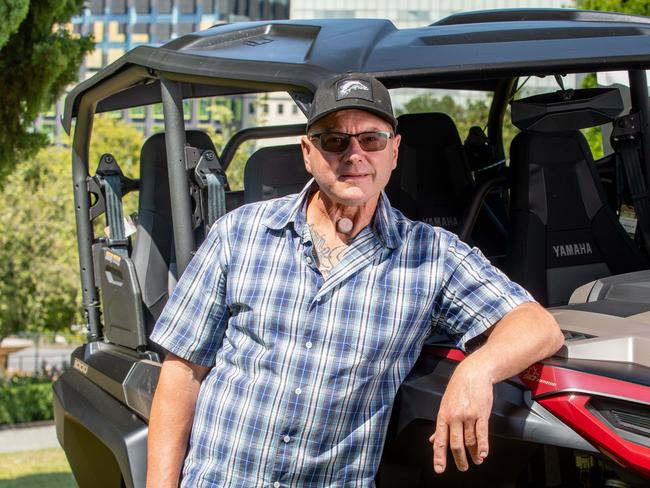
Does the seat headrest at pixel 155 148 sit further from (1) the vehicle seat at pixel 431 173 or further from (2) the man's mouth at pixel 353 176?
(2) the man's mouth at pixel 353 176

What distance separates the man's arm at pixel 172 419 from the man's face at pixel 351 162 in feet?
1.97

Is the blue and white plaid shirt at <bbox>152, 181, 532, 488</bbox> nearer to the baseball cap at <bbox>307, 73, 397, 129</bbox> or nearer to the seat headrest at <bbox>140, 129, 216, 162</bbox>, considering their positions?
the baseball cap at <bbox>307, 73, 397, 129</bbox>

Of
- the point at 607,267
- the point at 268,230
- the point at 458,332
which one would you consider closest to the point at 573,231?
the point at 607,267

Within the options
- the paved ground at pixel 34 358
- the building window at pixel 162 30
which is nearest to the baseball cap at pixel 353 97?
the paved ground at pixel 34 358

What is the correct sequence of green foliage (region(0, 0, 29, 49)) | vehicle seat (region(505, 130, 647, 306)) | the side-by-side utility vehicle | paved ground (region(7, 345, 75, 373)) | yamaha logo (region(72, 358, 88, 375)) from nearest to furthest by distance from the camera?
the side-by-side utility vehicle
vehicle seat (region(505, 130, 647, 306))
yamaha logo (region(72, 358, 88, 375))
green foliage (region(0, 0, 29, 49))
paved ground (region(7, 345, 75, 373))

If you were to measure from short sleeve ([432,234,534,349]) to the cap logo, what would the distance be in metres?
0.42

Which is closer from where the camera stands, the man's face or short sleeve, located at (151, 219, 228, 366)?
the man's face

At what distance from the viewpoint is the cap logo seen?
108 inches

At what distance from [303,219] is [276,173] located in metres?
1.31

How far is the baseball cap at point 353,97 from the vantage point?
108 inches

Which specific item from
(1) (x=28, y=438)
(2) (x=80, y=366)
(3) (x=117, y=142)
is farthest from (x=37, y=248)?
(2) (x=80, y=366)

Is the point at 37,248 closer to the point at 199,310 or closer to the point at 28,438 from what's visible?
the point at 28,438

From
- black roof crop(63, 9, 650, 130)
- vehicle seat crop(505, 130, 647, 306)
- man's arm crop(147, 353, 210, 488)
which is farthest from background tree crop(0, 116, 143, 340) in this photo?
man's arm crop(147, 353, 210, 488)

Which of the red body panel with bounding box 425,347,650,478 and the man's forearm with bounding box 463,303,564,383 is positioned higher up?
the man's forearm with bounding box 463,303,564,383
